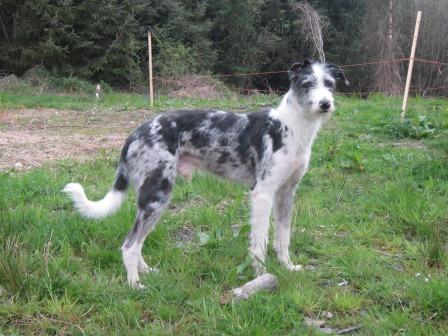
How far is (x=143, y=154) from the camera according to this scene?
437 centimetres

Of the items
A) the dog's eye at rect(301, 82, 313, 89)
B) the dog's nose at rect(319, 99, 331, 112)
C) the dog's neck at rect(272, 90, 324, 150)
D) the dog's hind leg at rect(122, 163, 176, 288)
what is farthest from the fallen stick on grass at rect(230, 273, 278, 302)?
the dog's eye at rect(301, 82, 313, 89)

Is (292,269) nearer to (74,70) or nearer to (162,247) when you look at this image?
(162,247)

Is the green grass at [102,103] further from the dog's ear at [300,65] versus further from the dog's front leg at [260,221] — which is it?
the dog's front leg at [260,221]

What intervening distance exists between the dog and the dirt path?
3576 mm

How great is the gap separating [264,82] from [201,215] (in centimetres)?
2866

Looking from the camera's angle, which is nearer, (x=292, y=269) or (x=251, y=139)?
(x=292, y=269)

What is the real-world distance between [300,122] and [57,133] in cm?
734

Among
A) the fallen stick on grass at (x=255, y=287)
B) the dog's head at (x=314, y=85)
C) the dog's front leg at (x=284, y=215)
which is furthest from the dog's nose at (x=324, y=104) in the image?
the fallen stick on grass at (x=255, y=287)

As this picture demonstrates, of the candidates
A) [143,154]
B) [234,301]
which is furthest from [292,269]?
[143,154]

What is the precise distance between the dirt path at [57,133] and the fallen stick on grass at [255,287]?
4.77 meters

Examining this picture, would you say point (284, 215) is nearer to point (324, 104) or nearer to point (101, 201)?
point (324, 104)

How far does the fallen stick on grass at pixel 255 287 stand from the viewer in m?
3.63

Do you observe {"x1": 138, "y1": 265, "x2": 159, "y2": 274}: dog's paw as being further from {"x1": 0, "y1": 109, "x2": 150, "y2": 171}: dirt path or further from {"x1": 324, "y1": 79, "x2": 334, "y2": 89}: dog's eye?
{"x1": 0, "y1": 109, "x2": 150, "y2": 171}: dirt path

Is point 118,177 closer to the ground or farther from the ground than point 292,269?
farther from the ground
